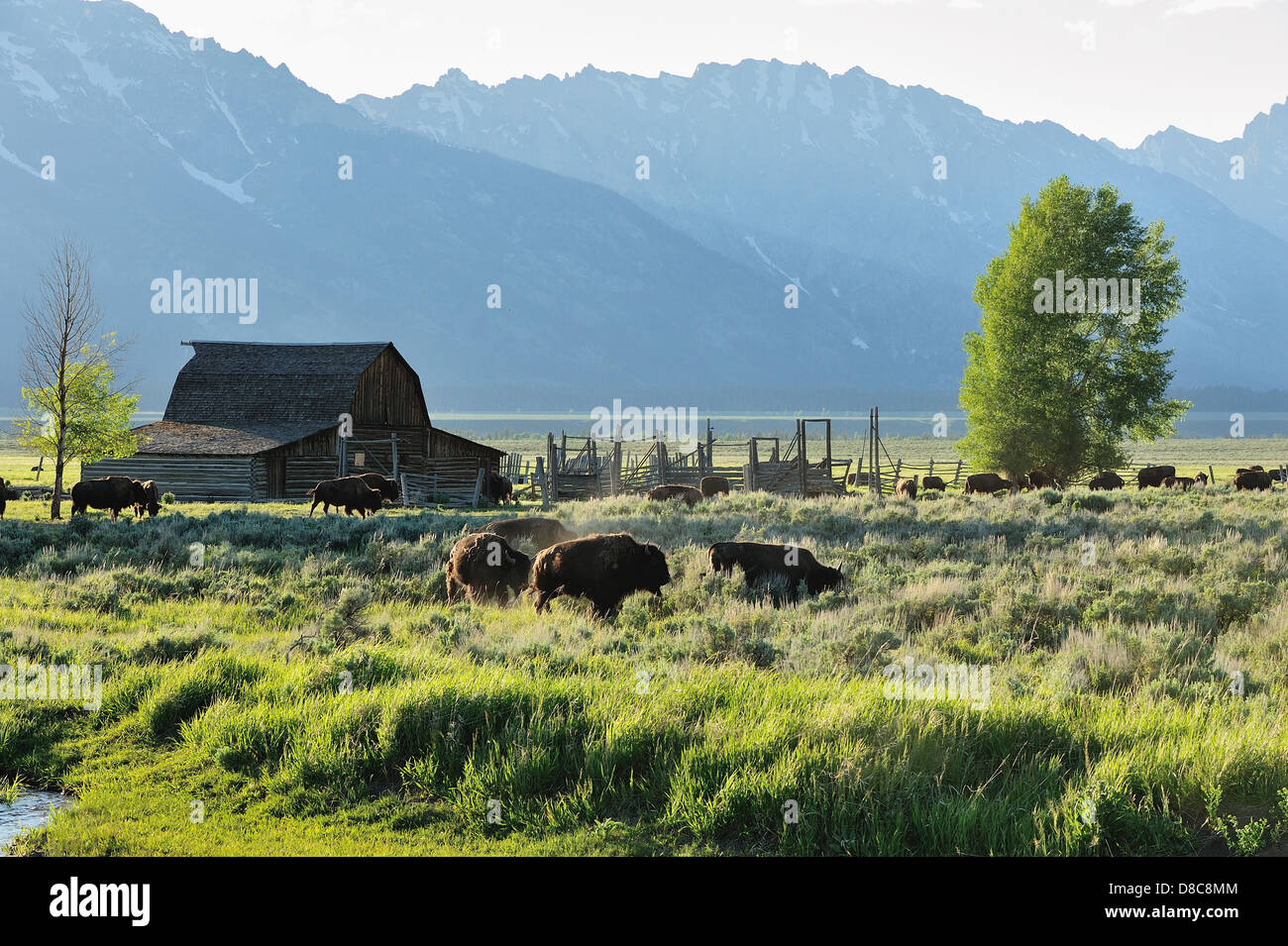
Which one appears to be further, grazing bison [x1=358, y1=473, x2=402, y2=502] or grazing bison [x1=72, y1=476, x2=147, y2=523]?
grazing bison [x1=358, y1=473, x2=402, y2=502]

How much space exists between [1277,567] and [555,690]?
1240 centimetres

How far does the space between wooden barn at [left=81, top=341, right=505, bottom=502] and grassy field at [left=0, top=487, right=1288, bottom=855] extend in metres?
30.4

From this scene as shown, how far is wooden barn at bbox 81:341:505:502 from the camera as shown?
43781 millimetres

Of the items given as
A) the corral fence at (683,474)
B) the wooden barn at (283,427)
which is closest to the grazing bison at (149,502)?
the wooden barn at (283,427)

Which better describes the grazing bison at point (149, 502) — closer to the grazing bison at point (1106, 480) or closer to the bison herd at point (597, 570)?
the bison herd at point (597, 570)

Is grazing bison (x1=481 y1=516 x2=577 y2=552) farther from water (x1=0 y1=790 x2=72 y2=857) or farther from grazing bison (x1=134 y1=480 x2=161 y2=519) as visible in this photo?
grazing bison (x1=134 y1=480 x2=161 y2=519)

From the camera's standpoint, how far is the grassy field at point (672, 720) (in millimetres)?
5684

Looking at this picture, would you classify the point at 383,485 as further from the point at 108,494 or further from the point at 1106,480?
the point at 1106,480

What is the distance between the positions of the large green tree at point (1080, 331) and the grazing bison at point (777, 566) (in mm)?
25074

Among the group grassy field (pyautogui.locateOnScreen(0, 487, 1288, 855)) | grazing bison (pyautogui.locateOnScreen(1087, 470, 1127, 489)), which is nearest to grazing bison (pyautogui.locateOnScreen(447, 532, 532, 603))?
grassy field (pyautogui.locateOnScreen(0, 487, 1288, 855))

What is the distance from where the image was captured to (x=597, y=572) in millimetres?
12812

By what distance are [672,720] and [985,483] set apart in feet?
113
